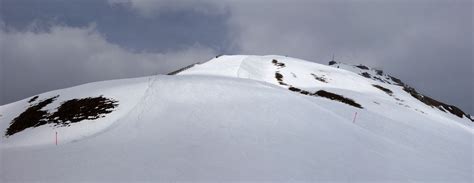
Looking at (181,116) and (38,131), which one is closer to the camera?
(181,116)

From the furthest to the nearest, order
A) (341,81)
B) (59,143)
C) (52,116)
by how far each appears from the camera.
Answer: (341,81)
(52,116)
(59,143)

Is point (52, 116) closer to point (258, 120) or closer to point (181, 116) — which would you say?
point (181, 116)

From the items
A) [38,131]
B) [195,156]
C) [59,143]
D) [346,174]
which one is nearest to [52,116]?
[38,131]

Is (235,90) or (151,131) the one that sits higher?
(235,90)

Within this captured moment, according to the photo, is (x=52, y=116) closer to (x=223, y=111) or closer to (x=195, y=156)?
(x=223, y=111)

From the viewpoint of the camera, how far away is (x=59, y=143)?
73.0 feet

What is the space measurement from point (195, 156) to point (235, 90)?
1633cm

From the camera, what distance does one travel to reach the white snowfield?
17109 mm

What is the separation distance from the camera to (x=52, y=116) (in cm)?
3209

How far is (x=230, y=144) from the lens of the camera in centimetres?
2039

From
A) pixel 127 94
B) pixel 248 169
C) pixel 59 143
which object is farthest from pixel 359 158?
pixel 127 94

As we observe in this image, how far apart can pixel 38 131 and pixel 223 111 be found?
15622mm

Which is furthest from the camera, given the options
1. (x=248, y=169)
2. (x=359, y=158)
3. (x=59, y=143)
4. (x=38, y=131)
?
(x=38, y=131)

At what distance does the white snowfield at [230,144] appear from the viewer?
17.1 meters
